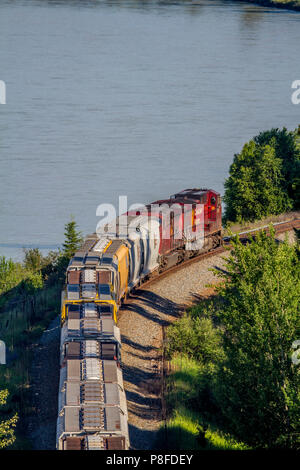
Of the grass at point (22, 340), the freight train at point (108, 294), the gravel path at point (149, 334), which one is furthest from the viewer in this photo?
the grass at point (22, 340)

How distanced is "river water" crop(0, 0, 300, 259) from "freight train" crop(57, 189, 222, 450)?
27238mm

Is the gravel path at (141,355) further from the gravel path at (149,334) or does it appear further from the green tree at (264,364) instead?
the green tree at (264,364)

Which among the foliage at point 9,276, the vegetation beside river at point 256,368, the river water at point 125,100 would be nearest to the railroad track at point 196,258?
the vegetation beside river at point 256,368

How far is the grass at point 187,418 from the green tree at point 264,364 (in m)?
1.51

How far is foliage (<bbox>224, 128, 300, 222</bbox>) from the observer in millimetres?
56125

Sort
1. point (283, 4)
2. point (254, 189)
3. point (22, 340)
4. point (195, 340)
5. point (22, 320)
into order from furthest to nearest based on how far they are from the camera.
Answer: point (283, 4) < point (254, 189) < point (22, 320) < point (22, 340) < point (195, 340)

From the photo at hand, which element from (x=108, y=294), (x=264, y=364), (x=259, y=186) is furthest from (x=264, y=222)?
(x=264, y=364)

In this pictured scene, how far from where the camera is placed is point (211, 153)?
8856 cm

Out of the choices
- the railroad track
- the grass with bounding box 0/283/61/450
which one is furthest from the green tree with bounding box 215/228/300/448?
the railroad track

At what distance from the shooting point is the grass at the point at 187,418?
23.2 m

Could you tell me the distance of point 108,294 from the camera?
1128 inches

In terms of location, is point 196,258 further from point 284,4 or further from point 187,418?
point 284,4

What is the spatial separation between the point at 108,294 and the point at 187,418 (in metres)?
6.42

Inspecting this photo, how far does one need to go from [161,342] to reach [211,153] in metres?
60.1
